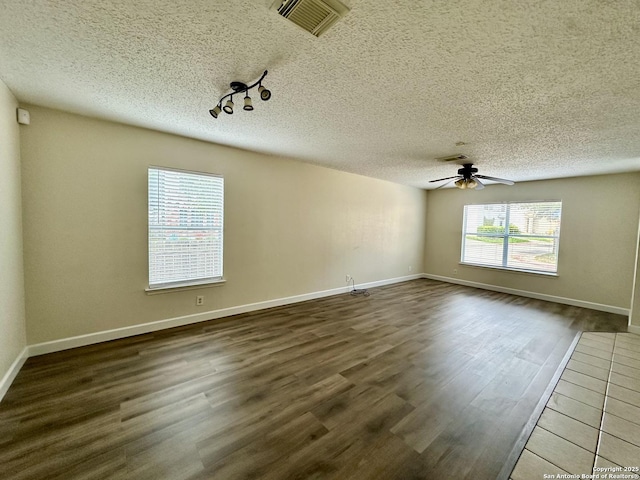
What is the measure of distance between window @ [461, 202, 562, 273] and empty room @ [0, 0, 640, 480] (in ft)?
1.16

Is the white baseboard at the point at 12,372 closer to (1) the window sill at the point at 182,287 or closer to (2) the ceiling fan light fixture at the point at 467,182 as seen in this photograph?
(1) the window sill at the point at 182,287

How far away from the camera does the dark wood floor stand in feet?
4.87

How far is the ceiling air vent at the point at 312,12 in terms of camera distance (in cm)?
127

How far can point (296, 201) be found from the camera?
179 inches

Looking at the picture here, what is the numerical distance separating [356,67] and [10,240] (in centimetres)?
329

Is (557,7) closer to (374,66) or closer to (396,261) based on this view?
(374,66)

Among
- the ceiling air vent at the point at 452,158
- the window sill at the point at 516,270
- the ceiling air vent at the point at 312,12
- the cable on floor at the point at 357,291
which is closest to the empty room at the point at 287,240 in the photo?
the ceiling air vent at the point at 312,12

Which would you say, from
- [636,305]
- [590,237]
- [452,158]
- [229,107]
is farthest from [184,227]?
[590,237]

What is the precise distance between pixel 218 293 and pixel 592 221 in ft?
22.5

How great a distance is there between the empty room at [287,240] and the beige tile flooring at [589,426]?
2 centimetres

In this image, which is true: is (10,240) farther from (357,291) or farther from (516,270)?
(516,270)

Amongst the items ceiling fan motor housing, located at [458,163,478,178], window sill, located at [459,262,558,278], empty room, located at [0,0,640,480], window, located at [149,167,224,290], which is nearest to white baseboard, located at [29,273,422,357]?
empty room, located at [0,0,640,480]

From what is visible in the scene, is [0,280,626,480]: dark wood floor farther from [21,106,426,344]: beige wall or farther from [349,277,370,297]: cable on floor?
[349,277,370,297]: cable on floor

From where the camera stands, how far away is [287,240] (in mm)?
4457
